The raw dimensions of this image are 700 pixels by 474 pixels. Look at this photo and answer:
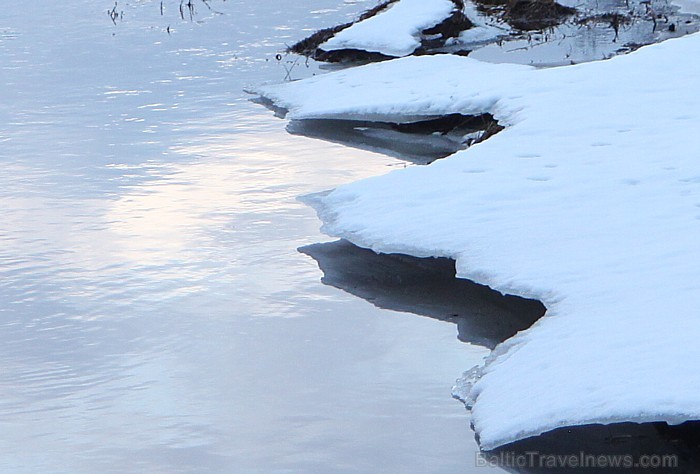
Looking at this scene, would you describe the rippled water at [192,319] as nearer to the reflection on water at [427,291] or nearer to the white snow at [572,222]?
the reflection on water at [427,291]

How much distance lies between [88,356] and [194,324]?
620 mm

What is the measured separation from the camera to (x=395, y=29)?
13.6 m

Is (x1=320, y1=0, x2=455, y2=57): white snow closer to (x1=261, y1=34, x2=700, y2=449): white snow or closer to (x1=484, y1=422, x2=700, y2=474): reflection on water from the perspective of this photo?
(x1=261, y1=34, x2=700, y2=449): white snow

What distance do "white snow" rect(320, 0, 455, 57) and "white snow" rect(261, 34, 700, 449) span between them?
9.39ft

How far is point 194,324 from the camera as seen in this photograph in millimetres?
5922

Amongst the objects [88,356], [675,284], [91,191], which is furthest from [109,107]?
[675,284]

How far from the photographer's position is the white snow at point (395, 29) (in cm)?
1320

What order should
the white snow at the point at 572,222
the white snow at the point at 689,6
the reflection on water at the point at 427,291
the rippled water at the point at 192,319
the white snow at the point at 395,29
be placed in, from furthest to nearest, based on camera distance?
the white snow at the point at 689,6 < the white snow at the point at 395,29 < the reflection on water at the point at 427,291 < the rippled water at the point at 192,319 < the white snow at the point at 572,222

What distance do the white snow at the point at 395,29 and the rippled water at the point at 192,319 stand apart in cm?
223

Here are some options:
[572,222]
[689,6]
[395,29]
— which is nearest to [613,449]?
[572,222]

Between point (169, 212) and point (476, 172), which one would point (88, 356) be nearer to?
Result: point (169, 212)

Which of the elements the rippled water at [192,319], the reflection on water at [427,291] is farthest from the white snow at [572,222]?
the rippled water at [192,319]

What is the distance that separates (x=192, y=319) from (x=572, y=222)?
7.19 ft

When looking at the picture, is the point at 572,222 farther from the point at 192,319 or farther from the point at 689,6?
the point at 689,6
